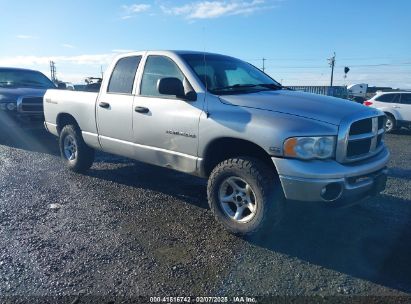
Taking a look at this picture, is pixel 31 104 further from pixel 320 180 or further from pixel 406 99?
pixel 406 99

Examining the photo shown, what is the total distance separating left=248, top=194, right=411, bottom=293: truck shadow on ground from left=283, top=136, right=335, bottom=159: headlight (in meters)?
0.66

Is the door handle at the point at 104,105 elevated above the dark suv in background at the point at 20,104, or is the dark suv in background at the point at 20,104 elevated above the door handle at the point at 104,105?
the door handle at the point at 104,105

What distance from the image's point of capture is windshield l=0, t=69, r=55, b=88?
1016cm

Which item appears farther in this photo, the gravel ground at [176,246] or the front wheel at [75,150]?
the front wheel at [75,150]

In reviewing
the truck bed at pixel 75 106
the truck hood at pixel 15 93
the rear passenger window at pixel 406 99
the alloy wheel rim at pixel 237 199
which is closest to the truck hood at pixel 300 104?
the alloy wheel rim at pixel 237 199

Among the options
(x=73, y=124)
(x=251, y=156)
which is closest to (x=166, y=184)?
(x=73, y=124)

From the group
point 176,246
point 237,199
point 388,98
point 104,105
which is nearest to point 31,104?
point 104,105

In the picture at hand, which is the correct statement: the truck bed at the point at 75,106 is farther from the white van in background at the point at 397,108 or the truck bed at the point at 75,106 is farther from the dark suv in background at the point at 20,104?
the white van in background at the point at 397,108

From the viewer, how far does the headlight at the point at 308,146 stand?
11.0 feet

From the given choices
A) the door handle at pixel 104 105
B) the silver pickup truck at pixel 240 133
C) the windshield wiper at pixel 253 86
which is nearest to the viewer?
the silver pickup truck at pixel 240 133

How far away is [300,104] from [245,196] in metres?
1.10

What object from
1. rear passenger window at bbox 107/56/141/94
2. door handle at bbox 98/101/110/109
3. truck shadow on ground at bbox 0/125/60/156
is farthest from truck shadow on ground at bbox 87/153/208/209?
truck shadow on ground at bbox 0/125/60/156

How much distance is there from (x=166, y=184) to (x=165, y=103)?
1760 mm

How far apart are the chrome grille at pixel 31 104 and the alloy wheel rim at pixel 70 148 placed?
133 inches
